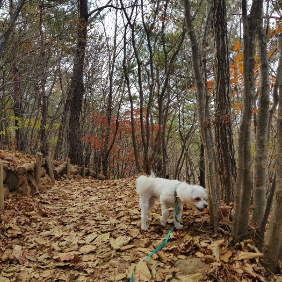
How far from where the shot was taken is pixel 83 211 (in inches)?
201

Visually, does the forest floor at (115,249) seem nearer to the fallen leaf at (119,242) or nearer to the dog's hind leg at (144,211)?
the fallen leaf at (119,242)

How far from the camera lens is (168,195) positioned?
3.30 m

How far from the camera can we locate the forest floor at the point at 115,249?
8.34ft

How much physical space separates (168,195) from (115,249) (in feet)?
3.15

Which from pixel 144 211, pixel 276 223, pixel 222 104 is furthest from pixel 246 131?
pixel 222 104

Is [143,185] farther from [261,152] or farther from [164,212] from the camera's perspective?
[261,152]

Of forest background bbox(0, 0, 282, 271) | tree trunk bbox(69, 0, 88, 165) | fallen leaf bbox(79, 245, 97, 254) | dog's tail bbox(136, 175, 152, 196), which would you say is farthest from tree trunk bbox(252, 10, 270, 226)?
tree trunk bbox(69, 0, 88, 165)

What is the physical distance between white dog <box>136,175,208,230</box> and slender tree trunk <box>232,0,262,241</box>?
413mm

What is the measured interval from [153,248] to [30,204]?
3208mm

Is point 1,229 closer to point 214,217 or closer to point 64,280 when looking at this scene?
point 64,280

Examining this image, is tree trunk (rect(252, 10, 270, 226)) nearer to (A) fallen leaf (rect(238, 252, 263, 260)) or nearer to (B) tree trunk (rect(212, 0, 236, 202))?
(A) fallen leaf (rect(238, 252, 263, 260))

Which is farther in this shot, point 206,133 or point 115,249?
point 115,249

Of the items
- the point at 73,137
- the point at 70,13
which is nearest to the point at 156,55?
the point at 70,13

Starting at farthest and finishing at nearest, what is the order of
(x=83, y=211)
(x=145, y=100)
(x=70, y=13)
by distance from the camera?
(x=145, y=100), (x=70, y=13), (x=83, y=211)
